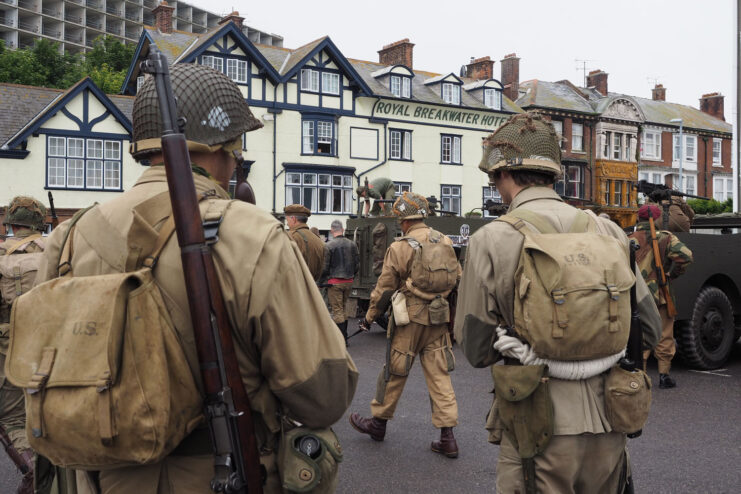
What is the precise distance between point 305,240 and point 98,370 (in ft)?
25.6

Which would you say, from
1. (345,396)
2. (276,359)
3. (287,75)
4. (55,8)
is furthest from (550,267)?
(55,8)

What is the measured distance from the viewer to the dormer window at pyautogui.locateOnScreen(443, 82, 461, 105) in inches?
1388

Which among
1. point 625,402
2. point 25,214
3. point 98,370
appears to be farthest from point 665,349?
point 98,370

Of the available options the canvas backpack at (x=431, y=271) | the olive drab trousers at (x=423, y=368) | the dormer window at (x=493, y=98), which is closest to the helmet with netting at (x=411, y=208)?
the canvas backpack at (x=431, y=271)

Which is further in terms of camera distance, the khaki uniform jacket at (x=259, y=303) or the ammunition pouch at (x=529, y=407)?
the ammunition pouch at (x=529, y=407)

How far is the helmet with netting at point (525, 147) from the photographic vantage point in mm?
3223

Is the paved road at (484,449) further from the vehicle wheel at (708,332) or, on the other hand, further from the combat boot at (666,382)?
the vehicle wheel at (708,332)

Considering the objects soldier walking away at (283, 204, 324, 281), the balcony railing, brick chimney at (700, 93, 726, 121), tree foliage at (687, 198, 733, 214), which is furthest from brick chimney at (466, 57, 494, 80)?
the balcony railing

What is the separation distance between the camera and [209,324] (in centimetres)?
191

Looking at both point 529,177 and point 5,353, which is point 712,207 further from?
point 5,353

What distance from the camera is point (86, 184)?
25.7 meters

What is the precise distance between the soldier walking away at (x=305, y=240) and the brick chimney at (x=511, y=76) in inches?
1270

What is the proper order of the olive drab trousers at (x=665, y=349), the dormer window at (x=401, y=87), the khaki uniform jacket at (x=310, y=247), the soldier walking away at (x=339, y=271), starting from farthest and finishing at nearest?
Answer: the dormer window at (x=401, y=87) < the soldier walking away at (x=339, y=271) < the khaki uniform jacket at (x=310, y=247) < the olive drab trousers at (x=665, y=349)

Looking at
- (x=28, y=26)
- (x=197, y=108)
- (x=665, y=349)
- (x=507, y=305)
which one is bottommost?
(x=665, y=349)
